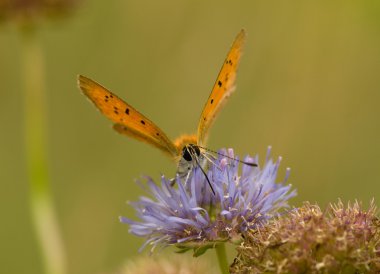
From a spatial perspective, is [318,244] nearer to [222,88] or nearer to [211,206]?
[211,206]

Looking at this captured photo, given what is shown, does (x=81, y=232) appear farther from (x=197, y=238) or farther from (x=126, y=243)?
(x=197, y=238)

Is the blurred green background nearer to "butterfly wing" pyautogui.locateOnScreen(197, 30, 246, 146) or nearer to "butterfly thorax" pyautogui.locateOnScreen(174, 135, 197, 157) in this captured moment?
"butterfly wing" pyautogui.locateOnScreen(197, 30, 246, 146)

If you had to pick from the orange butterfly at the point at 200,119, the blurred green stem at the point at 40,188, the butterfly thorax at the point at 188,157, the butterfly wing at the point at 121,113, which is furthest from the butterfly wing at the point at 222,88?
the blurred green stem at the point at 40,188

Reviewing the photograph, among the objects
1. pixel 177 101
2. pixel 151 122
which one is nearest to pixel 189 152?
pixel 151 122

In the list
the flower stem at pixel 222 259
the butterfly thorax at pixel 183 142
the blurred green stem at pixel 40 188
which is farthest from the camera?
the blurred green stem at pixel 40 188

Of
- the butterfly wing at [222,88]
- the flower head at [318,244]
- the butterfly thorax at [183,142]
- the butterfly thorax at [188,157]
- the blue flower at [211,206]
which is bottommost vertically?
the flower head at [318,244]

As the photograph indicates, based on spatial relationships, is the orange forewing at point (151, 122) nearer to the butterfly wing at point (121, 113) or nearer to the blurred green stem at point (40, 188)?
the butterfly wing at point (121, 113)
